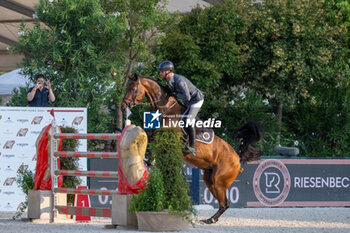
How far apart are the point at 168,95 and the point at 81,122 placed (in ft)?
6.90

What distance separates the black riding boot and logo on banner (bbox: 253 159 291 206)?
3673mm

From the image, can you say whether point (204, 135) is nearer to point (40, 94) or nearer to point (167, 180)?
point (167, 180)

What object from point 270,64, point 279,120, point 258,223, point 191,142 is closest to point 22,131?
point 191,142

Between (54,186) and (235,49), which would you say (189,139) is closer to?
(54,186)

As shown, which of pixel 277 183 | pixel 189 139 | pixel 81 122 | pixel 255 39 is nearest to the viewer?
pixel 189 139

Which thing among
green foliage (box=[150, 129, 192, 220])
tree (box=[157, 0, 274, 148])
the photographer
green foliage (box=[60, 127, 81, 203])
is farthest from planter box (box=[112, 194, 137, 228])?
tree (box=[157, 0, 274, 148])

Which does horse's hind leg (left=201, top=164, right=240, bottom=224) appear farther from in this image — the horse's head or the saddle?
the horse's head

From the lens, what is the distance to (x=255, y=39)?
62.5 ft

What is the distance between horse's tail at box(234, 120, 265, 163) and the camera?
11062mm

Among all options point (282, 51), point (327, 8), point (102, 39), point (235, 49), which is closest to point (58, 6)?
point (102, 39)

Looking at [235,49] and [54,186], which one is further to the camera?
[235,49]

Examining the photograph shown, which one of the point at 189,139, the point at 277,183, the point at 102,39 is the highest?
the point at 102,39

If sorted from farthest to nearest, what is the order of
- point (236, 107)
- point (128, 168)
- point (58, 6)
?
1. point (236, 107)
2. point (58, 6)
3. point (128, 168)

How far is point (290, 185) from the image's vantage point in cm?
1373
